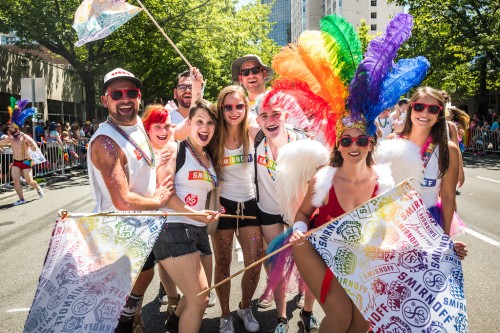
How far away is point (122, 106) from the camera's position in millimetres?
3082

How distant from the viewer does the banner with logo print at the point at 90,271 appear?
2457mm

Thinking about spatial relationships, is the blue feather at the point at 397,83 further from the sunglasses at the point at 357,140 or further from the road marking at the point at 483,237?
the road marking at the point at 483,237

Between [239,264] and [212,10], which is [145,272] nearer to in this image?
[239,264]

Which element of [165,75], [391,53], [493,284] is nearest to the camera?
[391,53]

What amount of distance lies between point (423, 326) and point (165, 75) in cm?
2477

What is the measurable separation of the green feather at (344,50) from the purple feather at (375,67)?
12cm

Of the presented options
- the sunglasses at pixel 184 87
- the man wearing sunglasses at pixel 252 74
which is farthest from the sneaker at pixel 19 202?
the man wearing sunglasses at pixel 252 74

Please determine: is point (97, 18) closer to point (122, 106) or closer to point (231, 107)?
point (122, 106)

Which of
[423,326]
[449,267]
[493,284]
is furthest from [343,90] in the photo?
[493,284]

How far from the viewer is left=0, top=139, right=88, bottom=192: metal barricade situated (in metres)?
12.2

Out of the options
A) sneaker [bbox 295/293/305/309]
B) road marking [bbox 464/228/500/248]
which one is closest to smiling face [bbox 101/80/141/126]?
sneaker [bbox 295/293/305/309]

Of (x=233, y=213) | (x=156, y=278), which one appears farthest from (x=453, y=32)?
(x=233, y=213)

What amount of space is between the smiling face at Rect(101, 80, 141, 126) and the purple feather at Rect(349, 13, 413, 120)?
60.2 inches

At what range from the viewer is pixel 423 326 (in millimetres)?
2436
